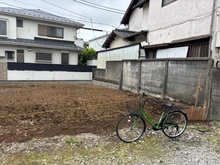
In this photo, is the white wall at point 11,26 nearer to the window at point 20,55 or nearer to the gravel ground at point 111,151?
the window at point 20,55

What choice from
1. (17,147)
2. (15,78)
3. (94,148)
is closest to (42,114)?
(17,147)

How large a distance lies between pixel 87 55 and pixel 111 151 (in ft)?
56.5

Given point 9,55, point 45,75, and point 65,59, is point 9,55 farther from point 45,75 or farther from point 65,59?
point 65,59

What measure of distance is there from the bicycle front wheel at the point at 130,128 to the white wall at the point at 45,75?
11760mm

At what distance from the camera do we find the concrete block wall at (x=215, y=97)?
448cm

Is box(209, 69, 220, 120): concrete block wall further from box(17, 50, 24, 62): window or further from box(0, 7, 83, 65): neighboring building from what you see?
box(17, 50, 24, 62): window

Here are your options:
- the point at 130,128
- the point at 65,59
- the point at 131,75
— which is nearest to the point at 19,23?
the point at 65,59

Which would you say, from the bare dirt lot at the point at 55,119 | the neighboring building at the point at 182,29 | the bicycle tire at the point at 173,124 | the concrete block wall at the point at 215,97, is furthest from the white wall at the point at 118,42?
the bicycle tire at the point at 173,124

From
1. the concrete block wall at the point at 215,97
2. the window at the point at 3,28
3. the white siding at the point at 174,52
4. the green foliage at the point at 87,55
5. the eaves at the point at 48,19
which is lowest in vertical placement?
the concrete block wall at the point at 215,97

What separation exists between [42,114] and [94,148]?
229 cm

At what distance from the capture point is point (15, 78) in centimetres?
1283

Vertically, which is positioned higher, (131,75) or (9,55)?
(9,55)

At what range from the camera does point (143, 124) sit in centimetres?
334

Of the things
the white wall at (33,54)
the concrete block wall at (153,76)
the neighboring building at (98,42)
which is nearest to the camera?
the concrete block wall at (153,76)
